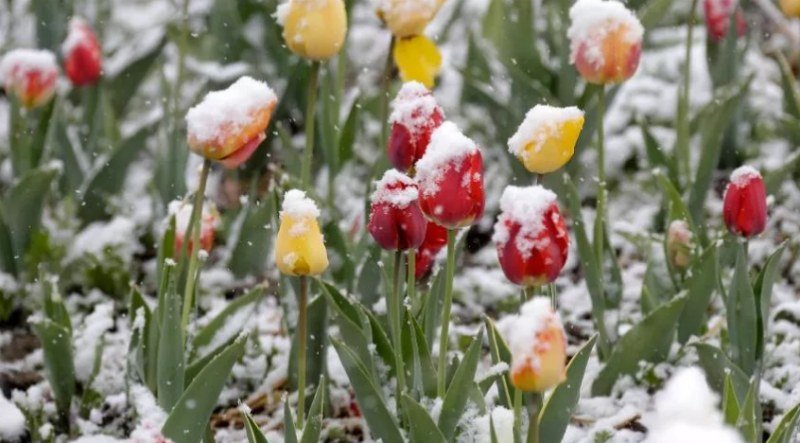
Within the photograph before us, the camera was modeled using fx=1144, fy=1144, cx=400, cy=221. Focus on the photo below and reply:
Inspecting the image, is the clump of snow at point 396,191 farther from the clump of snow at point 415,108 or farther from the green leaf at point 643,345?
the green leaf at point 643,345

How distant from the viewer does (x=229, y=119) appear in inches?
52.1

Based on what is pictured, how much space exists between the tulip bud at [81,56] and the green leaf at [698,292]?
127 cm

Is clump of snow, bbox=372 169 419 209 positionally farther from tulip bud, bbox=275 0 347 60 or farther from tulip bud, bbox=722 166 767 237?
tulip bud, bbox=722 166 767 237

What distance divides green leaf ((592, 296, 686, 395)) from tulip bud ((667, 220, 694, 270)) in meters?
0.15

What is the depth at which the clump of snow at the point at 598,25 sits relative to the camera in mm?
1488

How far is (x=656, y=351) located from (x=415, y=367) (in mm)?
486

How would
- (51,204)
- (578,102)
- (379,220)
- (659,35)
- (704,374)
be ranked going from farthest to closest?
(659,35), (51,204), (578,102), (704,374), (379,220)

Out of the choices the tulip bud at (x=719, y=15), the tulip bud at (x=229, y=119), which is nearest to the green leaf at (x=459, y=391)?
the tulip bud at (x=229, y=119)

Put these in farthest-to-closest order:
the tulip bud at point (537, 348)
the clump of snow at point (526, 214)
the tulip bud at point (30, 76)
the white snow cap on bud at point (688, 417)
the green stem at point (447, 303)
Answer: the tulip bud at point (30, 76)
the green stem at point (447, 303)
the clump of snow at point (526, 214)
the tulip bud at point (537, 348)
the white snow cap on bud at point (688, 417)

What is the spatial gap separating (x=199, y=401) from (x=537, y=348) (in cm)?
52

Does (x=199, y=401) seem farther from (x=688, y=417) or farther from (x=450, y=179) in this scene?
(x=688, y=417)

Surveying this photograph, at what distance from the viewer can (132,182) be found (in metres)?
2.55

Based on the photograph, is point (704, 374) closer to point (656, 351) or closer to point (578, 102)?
point (656, 351)

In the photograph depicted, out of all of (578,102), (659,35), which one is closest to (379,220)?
(578,102)
